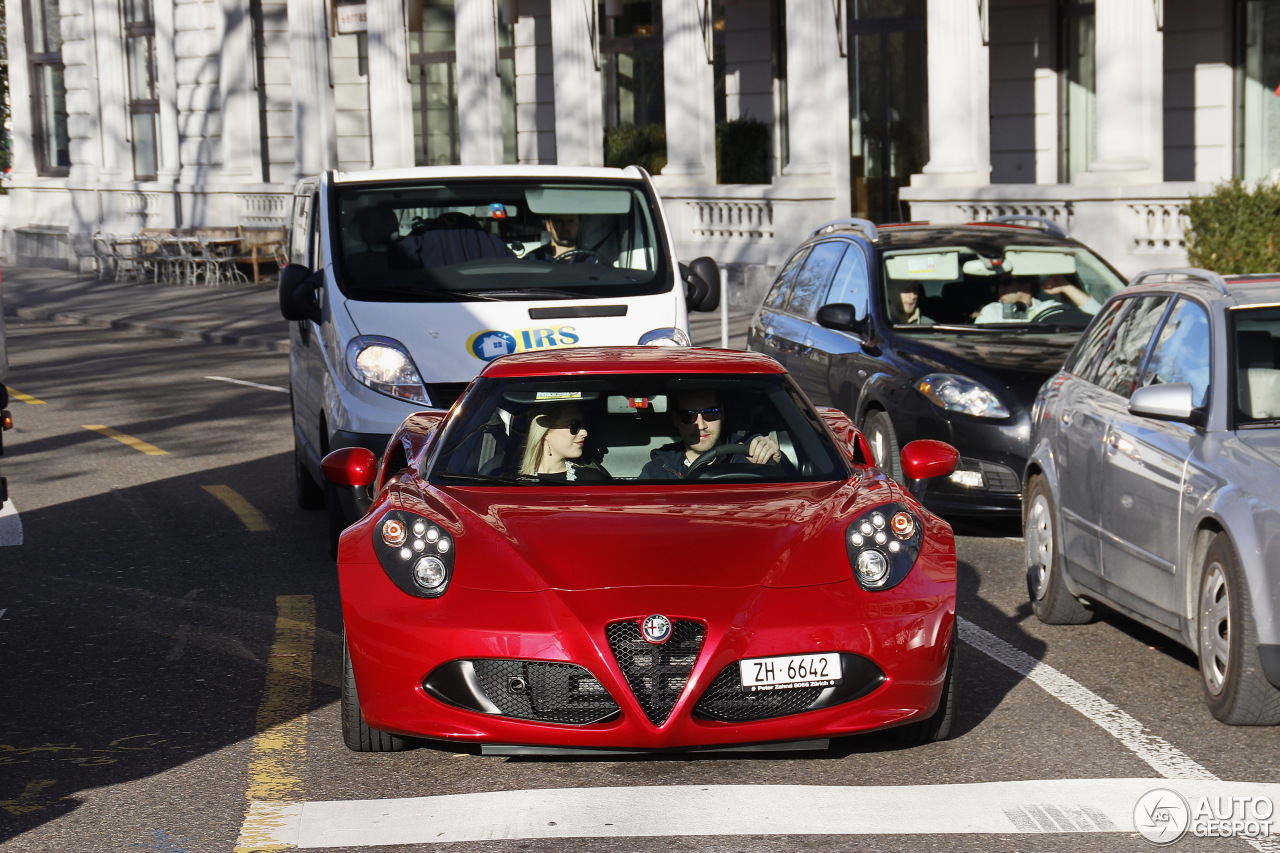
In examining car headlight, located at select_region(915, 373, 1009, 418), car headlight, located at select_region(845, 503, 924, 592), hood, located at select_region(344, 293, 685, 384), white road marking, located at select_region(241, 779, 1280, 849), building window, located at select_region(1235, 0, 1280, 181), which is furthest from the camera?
building window, located at select_region(1235, 0, 1280, 181)

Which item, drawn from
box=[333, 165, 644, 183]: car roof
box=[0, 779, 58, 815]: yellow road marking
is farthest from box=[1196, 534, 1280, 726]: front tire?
box=[333, 165, 644, 183]: car roof

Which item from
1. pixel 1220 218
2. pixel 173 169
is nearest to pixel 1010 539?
pixel 1220 218

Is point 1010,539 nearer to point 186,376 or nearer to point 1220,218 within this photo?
point 1220,218

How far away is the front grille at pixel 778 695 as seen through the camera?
539cm

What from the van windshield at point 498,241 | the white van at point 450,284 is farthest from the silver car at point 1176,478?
the van windshield at point 498,241

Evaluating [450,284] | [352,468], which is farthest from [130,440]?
[352,468]

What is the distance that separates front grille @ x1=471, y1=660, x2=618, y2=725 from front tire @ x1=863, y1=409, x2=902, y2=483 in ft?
16.2

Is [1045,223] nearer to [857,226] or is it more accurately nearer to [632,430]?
[857,226]

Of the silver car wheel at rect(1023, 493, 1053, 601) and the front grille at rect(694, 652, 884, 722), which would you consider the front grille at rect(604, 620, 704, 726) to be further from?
the silver car wheel at rect(1023, 493, 1053, 601)

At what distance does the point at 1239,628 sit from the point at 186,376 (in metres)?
15.9

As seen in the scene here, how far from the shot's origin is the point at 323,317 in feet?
34.2

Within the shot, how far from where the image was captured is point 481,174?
1112 centimetres

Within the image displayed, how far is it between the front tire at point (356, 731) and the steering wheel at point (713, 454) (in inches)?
55.2

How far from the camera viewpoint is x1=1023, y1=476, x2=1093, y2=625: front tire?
792 cm
